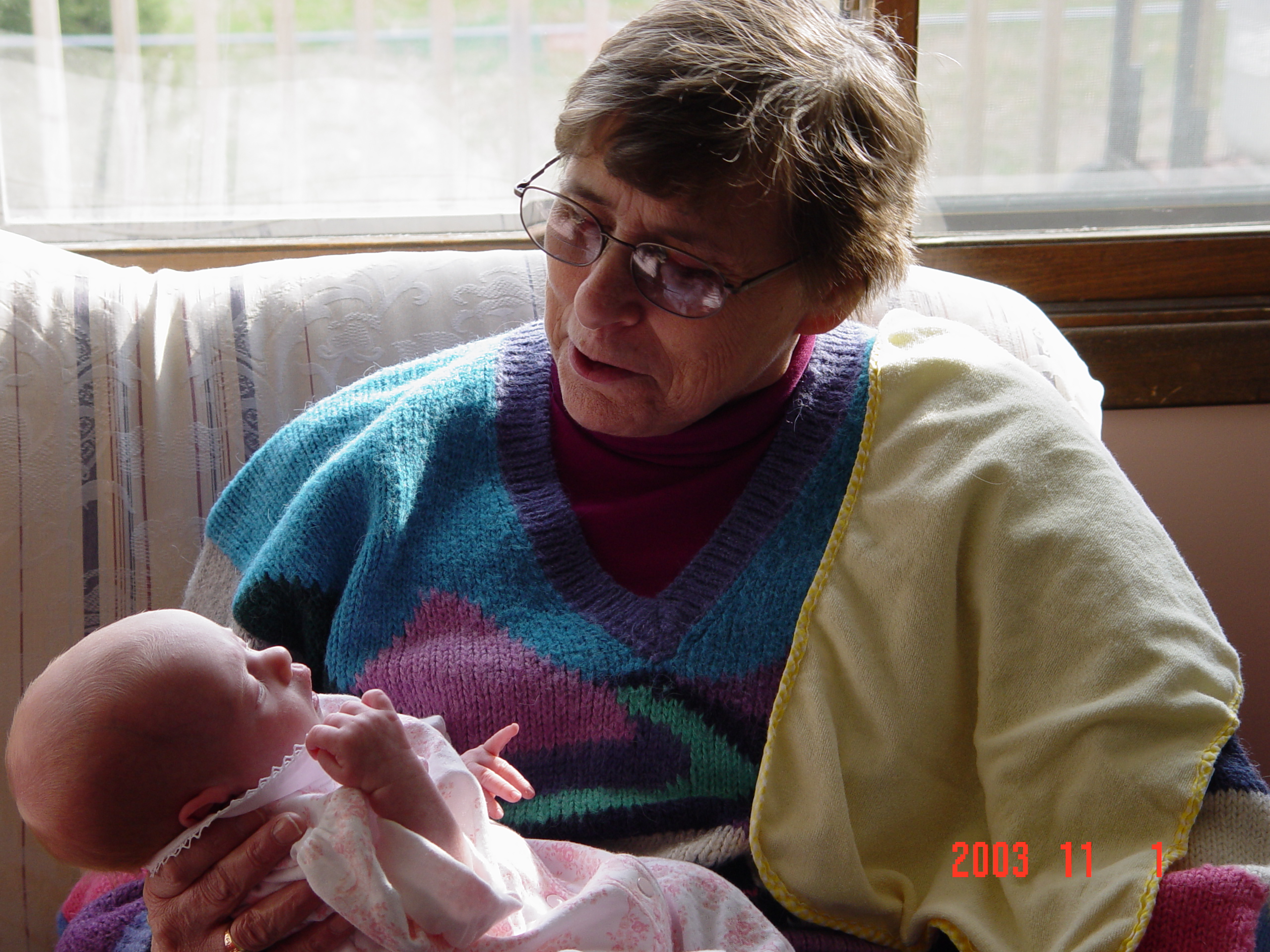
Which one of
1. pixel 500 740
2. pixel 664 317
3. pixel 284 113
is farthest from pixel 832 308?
pixel 284 113

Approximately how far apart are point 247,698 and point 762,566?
21.5 inches

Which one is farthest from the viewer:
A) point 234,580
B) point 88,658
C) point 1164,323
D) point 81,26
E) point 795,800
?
point 1164,323

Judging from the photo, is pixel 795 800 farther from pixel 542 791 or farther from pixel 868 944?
pixel 542 791

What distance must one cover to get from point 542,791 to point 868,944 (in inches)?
14.9

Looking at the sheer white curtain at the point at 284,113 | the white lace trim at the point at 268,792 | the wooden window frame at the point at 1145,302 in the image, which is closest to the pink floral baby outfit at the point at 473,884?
the white lace trim at the point at 268,792

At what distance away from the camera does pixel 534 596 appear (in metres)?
1.25

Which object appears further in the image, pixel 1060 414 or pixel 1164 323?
pixel 1164 323

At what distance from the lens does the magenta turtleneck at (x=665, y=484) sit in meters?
1.25

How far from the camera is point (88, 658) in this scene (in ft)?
3.06

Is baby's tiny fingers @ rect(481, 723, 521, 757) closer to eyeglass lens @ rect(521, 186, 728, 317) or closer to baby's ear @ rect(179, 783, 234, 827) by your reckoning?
baby's ear @ rect(179, 783, 234, 827)

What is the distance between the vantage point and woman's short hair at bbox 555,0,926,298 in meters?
1.10

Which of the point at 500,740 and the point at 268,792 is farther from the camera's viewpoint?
the point at 500,740

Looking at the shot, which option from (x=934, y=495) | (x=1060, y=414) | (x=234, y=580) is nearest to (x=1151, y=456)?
(x=1060, y=414)

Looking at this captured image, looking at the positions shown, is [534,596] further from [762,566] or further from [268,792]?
[268,792]
